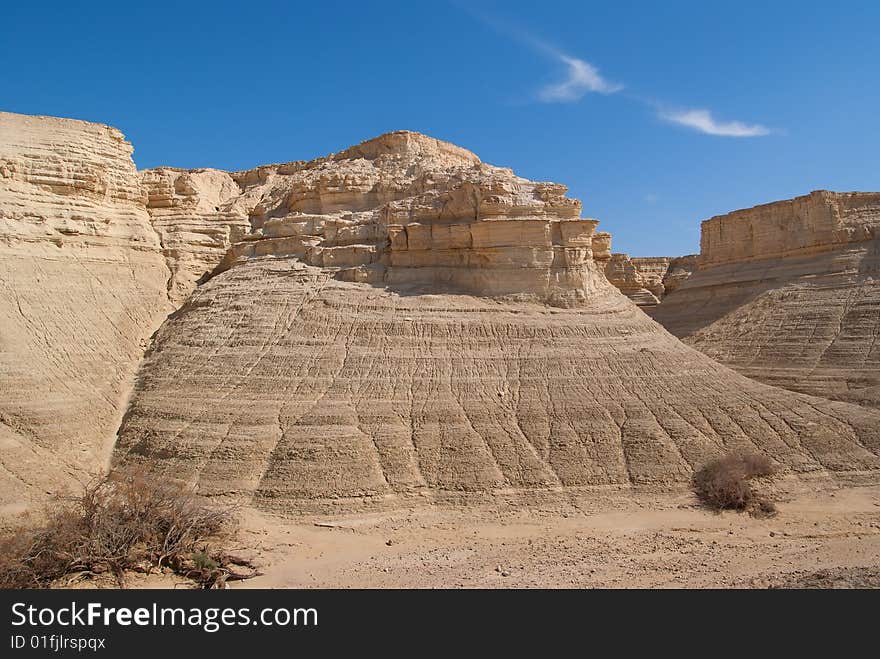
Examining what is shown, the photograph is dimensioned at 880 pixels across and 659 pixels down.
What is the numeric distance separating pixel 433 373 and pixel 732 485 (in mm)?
8638

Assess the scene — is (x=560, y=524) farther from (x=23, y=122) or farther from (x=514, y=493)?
(x=23, y=122)

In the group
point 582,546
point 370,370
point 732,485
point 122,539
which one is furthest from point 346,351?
point 732,485

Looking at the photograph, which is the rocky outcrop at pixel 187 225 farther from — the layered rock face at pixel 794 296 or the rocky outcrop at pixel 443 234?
the layered rock face at pixel 794 296

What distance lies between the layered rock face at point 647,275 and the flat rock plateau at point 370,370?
21333mm

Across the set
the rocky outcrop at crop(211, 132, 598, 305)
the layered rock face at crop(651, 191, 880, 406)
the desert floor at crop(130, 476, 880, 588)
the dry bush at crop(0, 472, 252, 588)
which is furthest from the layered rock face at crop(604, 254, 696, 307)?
the dry bush at crop(0, 472, 252, 588)

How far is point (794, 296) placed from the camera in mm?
35188

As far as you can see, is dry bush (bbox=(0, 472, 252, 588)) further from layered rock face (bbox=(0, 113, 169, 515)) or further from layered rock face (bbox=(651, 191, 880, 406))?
layered rock face (bbox=(651, 191, 880, 406))

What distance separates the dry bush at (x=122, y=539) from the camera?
1303cm

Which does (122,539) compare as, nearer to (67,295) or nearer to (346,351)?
(346,351)

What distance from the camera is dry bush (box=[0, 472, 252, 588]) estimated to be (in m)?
13.0

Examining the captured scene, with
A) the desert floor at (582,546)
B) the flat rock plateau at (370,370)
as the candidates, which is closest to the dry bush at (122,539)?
the desert floor at (582,546)

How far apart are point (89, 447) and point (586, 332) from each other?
1523 centimetres

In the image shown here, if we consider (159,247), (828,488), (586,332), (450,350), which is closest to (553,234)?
(586,332)

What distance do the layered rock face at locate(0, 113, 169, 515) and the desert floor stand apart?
6279mm
